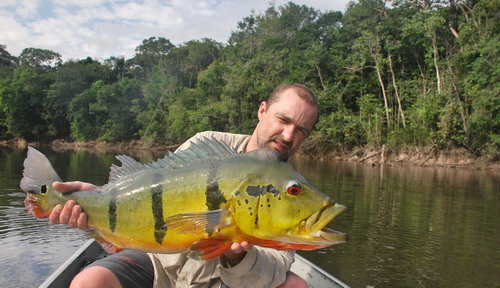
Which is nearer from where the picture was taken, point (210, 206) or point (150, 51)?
point (210, 206)

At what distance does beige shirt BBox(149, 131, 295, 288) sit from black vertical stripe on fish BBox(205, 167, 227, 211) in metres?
0.67

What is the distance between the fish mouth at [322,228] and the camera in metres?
1.78

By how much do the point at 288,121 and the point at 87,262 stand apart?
363 cm

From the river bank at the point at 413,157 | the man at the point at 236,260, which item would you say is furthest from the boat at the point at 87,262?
the river bank at the point at 413,157

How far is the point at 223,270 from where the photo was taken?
8.58 ft

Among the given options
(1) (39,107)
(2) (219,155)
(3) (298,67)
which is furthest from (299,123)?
(1) (39,107)

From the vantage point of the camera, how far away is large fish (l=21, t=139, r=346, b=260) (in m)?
1.90

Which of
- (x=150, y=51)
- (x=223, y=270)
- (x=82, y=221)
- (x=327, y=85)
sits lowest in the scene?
(x=223, y=270)

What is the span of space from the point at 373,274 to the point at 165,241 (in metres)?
6.65

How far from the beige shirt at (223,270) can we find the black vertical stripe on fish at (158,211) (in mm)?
669

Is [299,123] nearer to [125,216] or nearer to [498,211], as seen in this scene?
[125,216]

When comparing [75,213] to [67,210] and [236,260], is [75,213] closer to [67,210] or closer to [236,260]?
[67,210]

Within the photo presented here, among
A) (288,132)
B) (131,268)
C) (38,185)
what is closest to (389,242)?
(288,132)

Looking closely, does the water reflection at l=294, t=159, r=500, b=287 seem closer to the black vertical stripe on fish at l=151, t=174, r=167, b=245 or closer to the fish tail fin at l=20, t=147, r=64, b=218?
the black vertical stripe on fish at l=151, t=174, r=167, b=245
